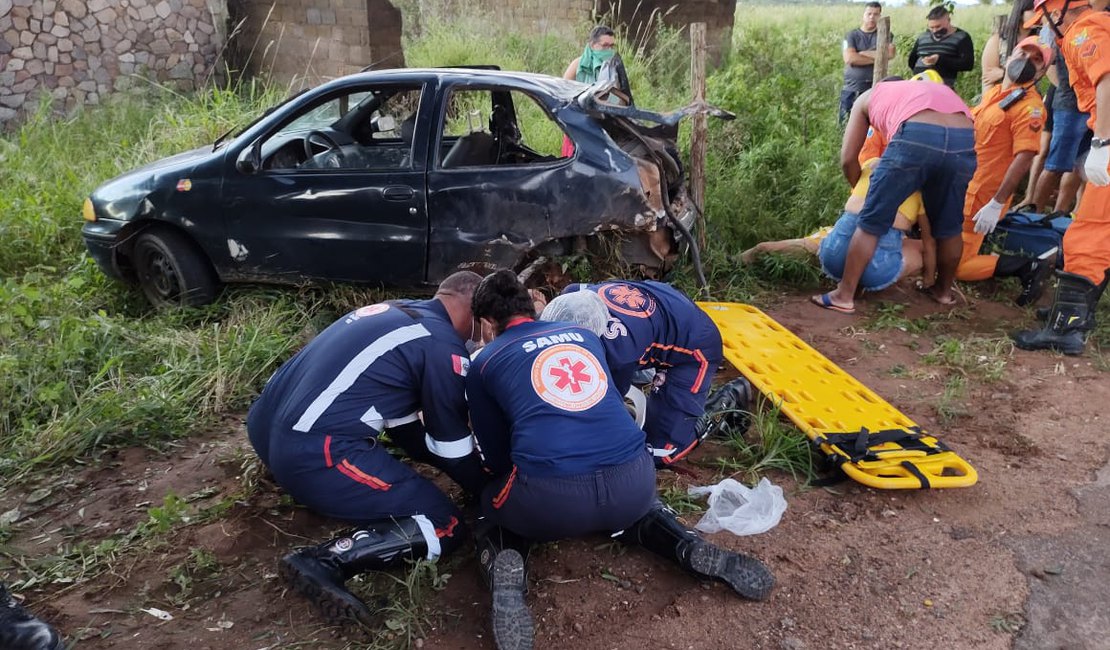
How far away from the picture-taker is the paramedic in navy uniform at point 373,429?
109 inches

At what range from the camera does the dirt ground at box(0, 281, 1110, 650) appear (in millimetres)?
2590

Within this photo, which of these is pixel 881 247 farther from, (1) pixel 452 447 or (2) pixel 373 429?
(2) pixel 373 429

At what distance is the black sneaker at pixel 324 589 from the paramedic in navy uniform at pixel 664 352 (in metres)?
1.27

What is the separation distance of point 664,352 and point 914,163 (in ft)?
8.14

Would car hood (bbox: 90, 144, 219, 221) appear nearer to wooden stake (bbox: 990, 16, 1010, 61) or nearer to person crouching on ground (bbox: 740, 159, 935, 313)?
person crouching on ground (bbox: 740, 159, 935, 313)

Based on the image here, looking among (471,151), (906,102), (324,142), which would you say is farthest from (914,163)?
(324,142)

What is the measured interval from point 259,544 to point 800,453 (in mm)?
2285

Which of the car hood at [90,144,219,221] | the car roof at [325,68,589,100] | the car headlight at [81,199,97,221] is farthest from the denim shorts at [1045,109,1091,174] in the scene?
the car headlight at [81,199,97,221]

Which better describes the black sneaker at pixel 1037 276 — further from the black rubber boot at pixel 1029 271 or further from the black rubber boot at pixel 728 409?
the black rubber boot at pixel 728 409

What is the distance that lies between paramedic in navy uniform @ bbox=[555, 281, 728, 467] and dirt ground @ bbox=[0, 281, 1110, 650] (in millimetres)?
225

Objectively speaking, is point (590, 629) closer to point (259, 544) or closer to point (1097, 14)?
point (259, 544)

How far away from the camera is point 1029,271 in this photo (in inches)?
213

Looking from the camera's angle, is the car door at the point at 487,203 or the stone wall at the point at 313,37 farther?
the stone wall at the point at 313,37

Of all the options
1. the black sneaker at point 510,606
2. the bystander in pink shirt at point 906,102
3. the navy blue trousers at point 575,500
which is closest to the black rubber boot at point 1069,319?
the bystander in pink shirt at point 906,102
